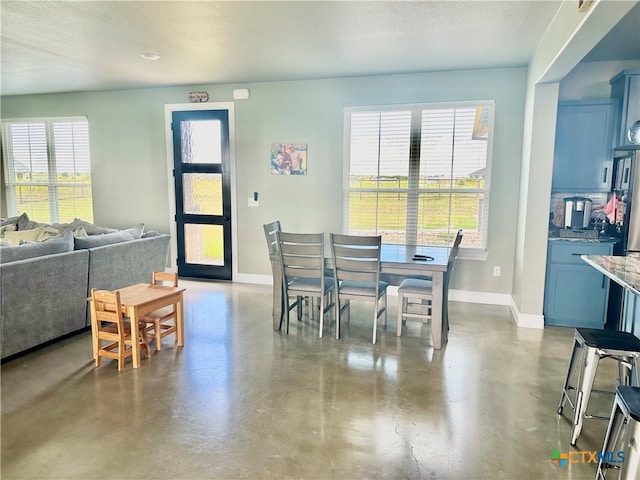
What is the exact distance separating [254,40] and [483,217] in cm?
311

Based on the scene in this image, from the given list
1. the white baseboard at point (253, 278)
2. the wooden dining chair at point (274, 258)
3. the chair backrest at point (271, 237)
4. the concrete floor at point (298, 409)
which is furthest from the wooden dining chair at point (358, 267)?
the white baseboard at point (253, 278)

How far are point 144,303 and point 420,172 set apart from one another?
11.0ft

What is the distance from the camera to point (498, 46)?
12.5ft

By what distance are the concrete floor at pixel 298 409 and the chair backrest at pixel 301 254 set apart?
1.94 ft

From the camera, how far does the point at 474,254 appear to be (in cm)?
486

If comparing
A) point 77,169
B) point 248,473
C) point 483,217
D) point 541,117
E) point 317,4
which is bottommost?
point 248,473

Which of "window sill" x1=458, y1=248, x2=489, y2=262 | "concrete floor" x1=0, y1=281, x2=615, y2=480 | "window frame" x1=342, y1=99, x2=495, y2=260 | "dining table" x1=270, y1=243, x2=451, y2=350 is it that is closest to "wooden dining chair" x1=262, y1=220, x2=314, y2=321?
"dining table" x1=270, y1=243, x2=451, y2=350

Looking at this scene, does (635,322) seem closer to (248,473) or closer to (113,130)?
(248,473)

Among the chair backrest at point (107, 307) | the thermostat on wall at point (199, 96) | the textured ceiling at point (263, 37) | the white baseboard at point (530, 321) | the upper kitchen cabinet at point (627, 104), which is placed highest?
the textured ceiling at point (263, 37)

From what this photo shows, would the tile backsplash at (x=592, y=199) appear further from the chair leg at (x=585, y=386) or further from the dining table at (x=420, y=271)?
the chair leg at (x=585, y=386)

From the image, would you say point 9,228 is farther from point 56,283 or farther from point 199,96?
point 199,96

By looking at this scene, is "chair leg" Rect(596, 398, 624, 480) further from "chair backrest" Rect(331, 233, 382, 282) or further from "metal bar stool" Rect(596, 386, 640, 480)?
"chair backrest" Rect(331, 233, 382, 282)

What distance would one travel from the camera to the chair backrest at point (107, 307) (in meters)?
3.07

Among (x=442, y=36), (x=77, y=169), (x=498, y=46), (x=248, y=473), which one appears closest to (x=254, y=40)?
(x=442, y=36)
